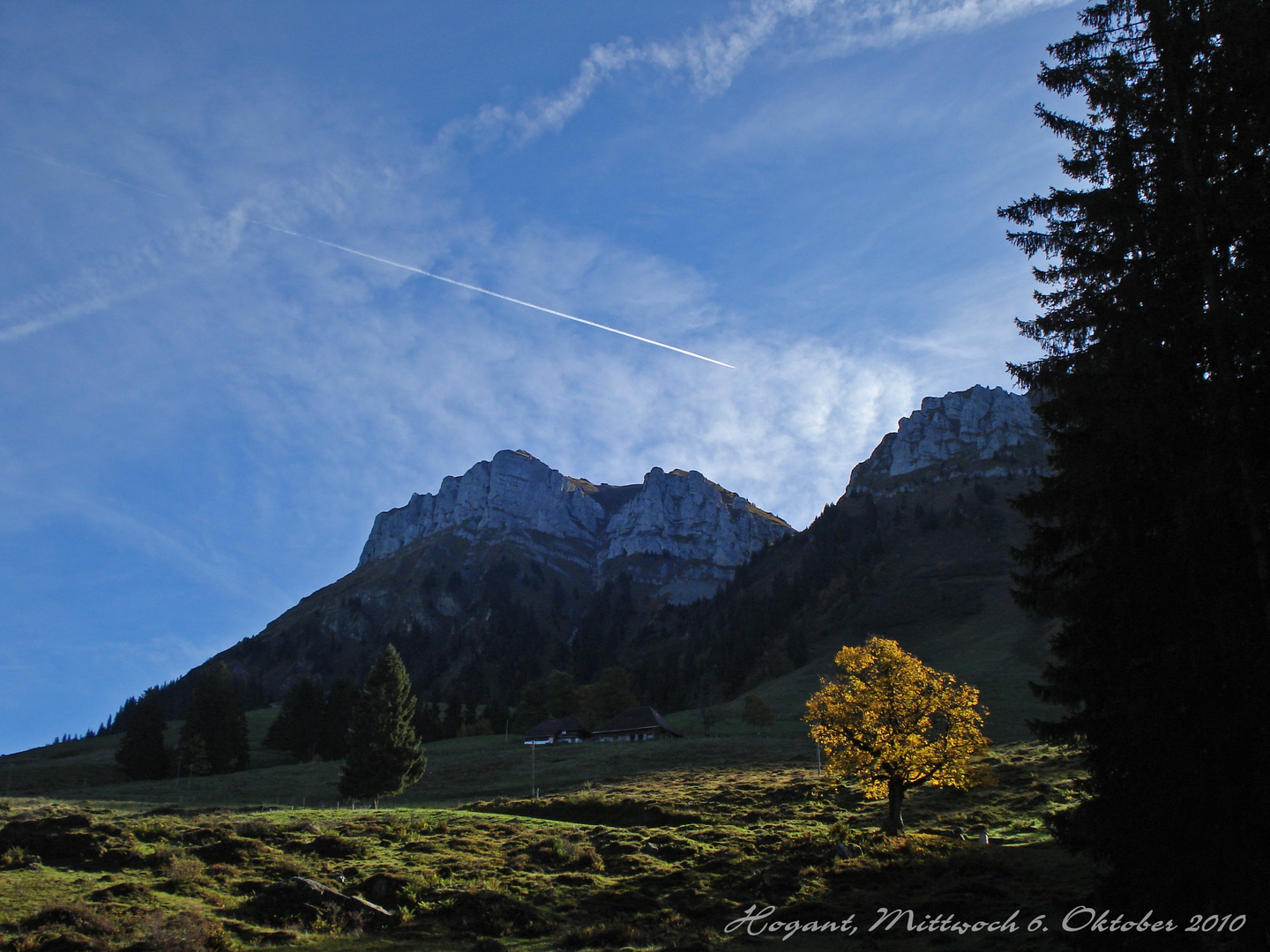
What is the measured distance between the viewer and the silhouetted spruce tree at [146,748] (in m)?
85.4

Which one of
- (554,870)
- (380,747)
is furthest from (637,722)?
(554,870)

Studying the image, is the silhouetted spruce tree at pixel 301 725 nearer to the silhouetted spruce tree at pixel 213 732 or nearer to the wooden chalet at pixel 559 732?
the silhouetted spruce tree at pixel 213 732

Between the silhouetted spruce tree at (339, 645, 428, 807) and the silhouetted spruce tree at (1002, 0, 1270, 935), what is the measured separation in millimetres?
49917

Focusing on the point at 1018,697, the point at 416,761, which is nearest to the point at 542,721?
the point at 416,761

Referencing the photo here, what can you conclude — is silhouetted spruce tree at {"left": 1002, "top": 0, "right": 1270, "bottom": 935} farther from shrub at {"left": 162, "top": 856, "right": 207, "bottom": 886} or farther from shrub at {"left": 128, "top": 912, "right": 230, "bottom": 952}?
shrub at {"left": 162, "top": 856, "right": 207, "bottom": 886}

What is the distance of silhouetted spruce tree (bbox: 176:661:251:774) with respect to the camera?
83.4 m

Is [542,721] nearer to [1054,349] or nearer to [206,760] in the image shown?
[206,760]

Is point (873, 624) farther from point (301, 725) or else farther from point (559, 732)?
point (301, 725)

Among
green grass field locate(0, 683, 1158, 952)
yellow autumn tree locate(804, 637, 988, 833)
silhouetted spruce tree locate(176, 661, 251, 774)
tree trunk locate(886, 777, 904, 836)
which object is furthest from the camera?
silhouetted spruce tree locate(176, 661, 251, 774)

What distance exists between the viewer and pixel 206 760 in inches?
3302

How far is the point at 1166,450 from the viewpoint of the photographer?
559 inches

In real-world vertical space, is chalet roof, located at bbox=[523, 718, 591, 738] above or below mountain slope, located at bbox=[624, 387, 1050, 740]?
below

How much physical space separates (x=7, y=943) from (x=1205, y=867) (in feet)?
79.1

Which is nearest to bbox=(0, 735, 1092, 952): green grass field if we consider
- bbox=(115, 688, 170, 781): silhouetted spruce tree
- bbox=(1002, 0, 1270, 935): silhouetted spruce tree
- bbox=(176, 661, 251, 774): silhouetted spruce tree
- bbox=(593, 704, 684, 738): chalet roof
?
bbox=(1002, 0, 1270, 935): silhouetted spruce tree
